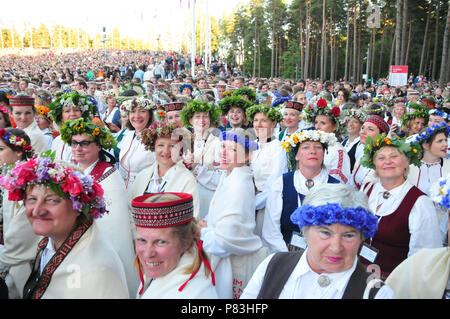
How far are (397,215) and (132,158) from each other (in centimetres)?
383

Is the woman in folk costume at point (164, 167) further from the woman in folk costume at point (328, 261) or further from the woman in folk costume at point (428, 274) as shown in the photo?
the woman in folk costume at point (428, 274)

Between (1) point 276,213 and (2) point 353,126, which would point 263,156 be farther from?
(2) point 353,126

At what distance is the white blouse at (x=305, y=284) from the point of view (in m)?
2.53

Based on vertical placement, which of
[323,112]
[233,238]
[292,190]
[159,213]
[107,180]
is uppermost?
[323,112]

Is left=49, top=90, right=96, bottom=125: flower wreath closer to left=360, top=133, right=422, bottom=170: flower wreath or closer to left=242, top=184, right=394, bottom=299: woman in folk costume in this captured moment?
left=360, top=133, right=422, bottom=170: flower wreath

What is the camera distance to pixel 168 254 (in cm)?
274

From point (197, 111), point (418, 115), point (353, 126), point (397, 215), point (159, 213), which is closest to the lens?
point (159, 213)

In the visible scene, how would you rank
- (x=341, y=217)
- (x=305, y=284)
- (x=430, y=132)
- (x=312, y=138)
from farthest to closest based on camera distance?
(x=430, y=132), (x=312, y=138), (x=305, y=284), (x=341, y=217)

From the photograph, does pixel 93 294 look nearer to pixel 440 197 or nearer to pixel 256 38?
pixel 440 197

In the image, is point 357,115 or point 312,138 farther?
point 357,115

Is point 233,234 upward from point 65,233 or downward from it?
downward

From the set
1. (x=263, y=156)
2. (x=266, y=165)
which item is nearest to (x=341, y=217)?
(x=266, y=165)
